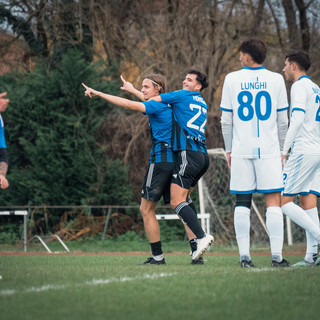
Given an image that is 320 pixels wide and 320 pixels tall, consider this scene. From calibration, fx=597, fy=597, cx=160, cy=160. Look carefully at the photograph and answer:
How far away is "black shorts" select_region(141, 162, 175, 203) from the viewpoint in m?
6.77

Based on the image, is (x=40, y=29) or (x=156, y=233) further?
(x=40, y=29)

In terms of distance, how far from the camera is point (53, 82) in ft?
49.9

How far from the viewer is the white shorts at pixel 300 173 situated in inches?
273

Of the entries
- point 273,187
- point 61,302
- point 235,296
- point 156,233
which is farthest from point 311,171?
point 61,302

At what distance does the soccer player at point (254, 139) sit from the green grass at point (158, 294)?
27.3 inches

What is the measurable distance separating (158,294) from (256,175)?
2.39 meters

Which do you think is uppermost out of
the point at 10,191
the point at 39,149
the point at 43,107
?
the point at 43,107

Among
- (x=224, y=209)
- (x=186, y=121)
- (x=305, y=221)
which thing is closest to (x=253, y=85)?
(x=186, y=121)

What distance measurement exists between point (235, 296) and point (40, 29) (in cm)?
1434

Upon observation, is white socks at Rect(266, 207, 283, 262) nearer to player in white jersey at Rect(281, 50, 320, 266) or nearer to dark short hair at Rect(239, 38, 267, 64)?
player in white jersey at Rect(281, 50, 320, 266)

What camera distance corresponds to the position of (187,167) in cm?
675

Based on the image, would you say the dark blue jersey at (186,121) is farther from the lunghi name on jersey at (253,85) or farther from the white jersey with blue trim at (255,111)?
the lunghi name on jersey at (253,85)

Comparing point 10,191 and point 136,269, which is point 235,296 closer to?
point 136,269

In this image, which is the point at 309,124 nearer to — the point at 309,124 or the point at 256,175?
the point at 309,124
